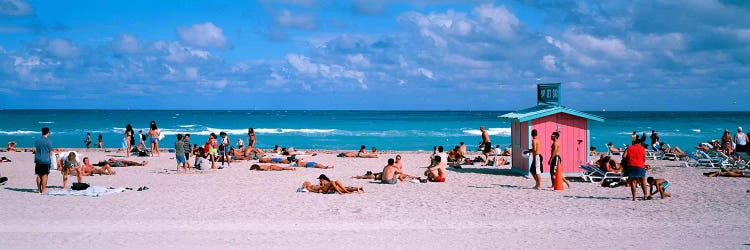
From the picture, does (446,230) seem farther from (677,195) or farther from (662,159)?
(662,159)

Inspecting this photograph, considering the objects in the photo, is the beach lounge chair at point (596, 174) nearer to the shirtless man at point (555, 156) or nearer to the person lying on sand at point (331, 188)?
the shirtless man at point (555, 156)

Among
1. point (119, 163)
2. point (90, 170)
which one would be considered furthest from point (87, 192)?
point (119, 163)

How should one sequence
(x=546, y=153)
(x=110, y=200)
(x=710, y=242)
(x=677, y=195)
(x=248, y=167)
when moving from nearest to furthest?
(x=710, y=242), (x=110, y=200), (x=677, y=195), (x=546, y=153), (x=248, y=167)

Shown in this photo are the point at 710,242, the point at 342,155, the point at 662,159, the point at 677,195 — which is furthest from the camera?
the point at 342,155

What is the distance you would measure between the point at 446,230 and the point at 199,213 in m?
4.07

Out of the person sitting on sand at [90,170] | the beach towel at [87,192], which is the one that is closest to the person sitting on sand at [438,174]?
the beach towel at [87,192]

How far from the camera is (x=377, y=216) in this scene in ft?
31.7

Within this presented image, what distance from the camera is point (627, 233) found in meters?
8.27

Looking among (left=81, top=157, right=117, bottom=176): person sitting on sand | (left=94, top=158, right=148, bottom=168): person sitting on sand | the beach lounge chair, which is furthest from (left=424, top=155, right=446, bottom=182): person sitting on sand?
(left=94, top=158, right=148, bottom=168): person sitting on sand

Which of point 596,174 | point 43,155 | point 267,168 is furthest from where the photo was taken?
point 267,168

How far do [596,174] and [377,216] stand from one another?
23.5 feet

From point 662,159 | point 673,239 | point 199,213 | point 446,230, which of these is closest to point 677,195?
point 673,239

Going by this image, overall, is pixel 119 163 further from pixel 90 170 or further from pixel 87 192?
pixel 87 192

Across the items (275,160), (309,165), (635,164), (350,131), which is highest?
(350,131)
